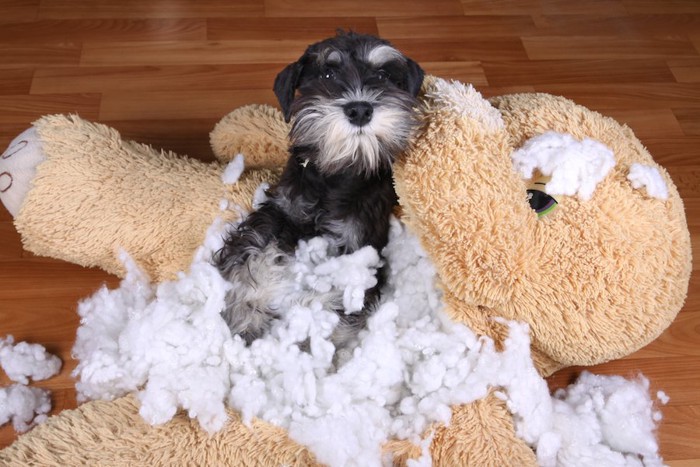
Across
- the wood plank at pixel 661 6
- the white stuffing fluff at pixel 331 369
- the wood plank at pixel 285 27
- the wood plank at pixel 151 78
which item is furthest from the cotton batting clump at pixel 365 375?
the wood plank at pixel 661 6

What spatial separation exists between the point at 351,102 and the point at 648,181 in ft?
2.37

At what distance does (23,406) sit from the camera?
66.2 inches

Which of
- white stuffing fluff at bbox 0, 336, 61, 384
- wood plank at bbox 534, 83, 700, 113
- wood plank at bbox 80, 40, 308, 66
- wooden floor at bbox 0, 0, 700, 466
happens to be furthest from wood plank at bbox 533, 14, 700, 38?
white stuffing fluff at bbox 0, 336, 61, 384

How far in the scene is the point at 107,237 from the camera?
6.23 feet

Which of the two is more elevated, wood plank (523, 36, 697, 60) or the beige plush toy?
the beige plush toy

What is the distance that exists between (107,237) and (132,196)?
0.12m

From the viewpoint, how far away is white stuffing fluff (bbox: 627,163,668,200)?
5.50 feet

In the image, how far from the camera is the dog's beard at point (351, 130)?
1.46 m

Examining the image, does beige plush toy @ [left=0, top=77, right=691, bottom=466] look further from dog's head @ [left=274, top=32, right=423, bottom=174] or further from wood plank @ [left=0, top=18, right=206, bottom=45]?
wood plank @ [left=0, top=18, right=206, bottom=45]

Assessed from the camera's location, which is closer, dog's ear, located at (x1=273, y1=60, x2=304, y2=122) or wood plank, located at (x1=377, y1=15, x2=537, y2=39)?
dog's ear, located at (x1=273, y1=60, x2=304, y2=122)

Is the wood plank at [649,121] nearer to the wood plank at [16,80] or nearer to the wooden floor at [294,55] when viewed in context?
the wooden floor at [294,55]

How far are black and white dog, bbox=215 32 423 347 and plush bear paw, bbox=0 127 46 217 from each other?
1.77 ft

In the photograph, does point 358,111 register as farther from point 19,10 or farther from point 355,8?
point 19,10

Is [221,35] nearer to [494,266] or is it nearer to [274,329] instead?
[274,329]
